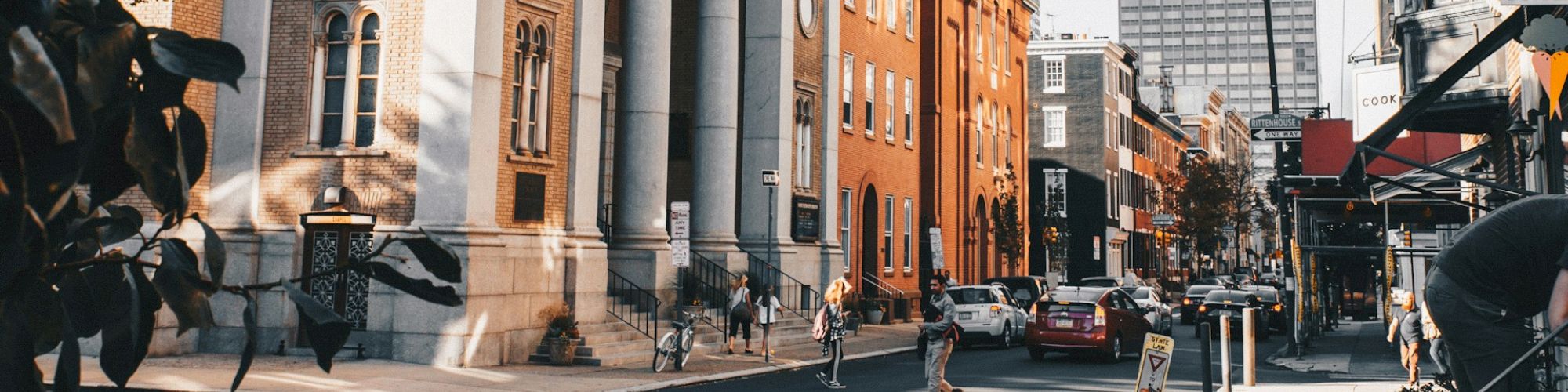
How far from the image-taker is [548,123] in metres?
22.4

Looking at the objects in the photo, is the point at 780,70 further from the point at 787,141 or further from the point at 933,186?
the point at 933,186

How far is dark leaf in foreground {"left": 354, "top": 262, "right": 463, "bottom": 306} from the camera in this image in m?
2.11

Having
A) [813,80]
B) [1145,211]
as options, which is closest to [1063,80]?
[1145,211]

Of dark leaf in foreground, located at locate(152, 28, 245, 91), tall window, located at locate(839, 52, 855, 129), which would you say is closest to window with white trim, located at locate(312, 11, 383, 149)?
tall window, located at locate(839, 52, 855, 129)

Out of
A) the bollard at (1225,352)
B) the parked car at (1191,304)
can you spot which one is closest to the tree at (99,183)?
the bollard at (1225,352)

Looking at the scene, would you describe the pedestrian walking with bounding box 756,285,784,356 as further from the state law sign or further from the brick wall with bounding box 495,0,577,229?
the state law sign

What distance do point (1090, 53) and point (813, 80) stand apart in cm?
3852

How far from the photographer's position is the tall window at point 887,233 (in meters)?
38.8

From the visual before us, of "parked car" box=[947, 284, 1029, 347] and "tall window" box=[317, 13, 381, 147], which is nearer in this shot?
"tall window" box=[317, 13, 381, 147]

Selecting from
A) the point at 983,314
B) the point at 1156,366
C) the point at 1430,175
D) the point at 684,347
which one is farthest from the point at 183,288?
the point at 983,314

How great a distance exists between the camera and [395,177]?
20812mm

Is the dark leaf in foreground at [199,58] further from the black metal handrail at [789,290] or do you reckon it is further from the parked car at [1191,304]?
the parked car at [1191,304]

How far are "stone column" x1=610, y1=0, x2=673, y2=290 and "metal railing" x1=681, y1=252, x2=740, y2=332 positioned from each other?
171cm

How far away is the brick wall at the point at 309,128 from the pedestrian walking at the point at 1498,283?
1706 centimetres
